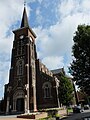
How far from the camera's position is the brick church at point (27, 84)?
41.4m

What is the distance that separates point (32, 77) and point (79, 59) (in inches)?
960

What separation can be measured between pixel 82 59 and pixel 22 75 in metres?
26.2

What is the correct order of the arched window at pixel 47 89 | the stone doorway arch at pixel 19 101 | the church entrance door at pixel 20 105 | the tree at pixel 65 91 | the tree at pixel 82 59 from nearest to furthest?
1. the tree at pixel 82 59
2. the tree at pixel 65 91
3. the church entrance door at pixel 20 105
4. the stone doorway arch at pixel 19 101
5. the arched window at pixel 47 89

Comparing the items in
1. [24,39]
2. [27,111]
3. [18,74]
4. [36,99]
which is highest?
[24,39]

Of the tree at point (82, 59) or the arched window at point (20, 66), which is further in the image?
the arched window at point (20, 66)

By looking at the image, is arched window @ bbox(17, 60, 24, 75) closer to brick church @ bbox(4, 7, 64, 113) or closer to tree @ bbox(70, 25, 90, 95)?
brick church @ bbox(4, 7, 64, 113)

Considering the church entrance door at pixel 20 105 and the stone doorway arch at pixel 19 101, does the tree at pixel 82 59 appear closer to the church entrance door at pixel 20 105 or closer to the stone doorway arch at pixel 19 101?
the stone doorway arch at pixel 19 101

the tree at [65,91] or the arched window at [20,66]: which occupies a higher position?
the arched window at [20,66]

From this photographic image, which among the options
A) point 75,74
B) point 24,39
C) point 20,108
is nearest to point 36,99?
point 20,108

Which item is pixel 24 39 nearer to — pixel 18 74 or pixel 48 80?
pixel 18 74

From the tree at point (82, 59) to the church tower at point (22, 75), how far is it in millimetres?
21939

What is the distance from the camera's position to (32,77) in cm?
4356

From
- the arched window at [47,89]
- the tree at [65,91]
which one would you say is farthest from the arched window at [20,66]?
the tree at [65,91]

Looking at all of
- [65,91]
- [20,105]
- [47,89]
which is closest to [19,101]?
[20,105]
